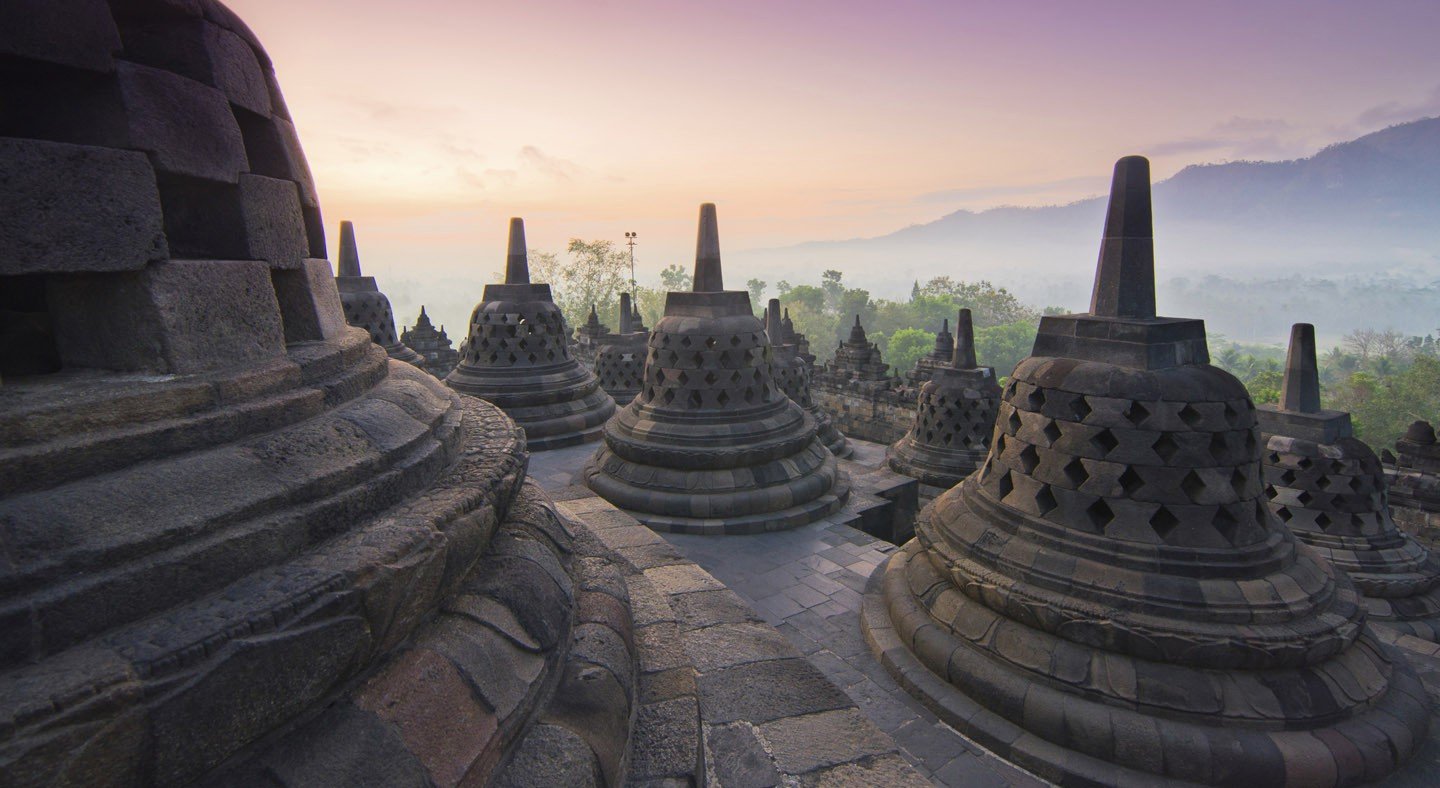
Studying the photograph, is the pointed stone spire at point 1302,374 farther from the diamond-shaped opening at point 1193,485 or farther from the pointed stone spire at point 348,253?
the pointed stone spire at point 348,253

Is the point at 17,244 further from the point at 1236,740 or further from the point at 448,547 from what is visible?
the point at 1236,740

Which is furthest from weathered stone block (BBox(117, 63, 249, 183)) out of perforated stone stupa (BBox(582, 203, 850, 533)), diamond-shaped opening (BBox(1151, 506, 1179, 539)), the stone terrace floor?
perforated stone stupa (BBox(582, 203, 850, 533))

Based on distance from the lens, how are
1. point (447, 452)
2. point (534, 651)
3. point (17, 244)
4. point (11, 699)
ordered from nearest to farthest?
point (11, 699) → point (17, 244) → point (534, 651) → point (447, 452)

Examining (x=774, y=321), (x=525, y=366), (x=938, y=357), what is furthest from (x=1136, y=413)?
(x=938, y=357)

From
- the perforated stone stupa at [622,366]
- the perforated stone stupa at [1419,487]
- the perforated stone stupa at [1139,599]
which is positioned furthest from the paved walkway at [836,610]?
the perforated stone stupa at [1419,487]

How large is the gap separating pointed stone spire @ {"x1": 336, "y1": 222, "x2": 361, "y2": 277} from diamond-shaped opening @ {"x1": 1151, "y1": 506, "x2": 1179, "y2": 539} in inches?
530

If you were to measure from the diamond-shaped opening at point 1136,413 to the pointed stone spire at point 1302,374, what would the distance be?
4.82 meters

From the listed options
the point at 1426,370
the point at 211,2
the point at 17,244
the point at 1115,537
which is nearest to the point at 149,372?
the point at 17,244

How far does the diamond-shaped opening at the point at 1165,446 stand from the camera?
402cm

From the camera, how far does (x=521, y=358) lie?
11.1 meters

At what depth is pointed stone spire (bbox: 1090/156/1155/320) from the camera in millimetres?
4383

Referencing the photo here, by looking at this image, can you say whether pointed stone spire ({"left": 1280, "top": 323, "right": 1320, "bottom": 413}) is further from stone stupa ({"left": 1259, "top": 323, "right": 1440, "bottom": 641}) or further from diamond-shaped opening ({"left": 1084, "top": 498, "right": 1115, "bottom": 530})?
diamond-shaped opening ({"left": 1084, "top": 498, "right": 1115, "bottom": 530})

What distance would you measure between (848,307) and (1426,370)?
5347 cm

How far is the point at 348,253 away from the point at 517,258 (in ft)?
13.0
